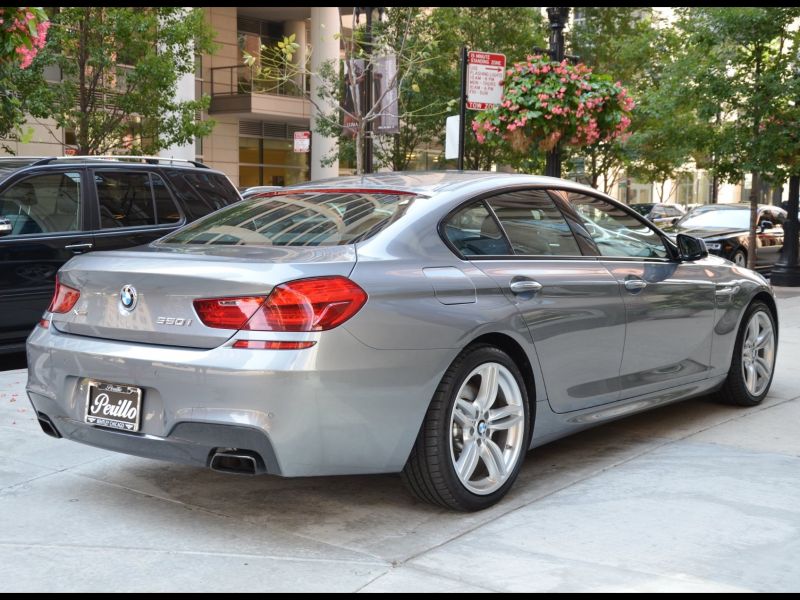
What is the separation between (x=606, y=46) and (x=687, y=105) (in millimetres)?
14185

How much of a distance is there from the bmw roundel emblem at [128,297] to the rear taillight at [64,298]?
334mm

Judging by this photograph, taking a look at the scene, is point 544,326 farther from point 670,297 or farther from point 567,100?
point 567,100

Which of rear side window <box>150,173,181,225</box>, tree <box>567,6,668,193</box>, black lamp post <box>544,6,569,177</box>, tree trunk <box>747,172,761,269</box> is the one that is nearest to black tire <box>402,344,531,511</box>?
rear side window <box>150,173,181,225</box>

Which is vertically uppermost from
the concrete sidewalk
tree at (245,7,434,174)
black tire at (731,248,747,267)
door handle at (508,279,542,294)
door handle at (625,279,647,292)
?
tree at (245,7,434,174)

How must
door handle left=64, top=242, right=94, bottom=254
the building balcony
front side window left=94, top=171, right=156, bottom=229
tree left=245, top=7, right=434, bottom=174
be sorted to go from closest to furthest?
door handle left=64, top=242, right=94, bottom=254 < front side window left=94, top=171, right=156, bottom=229 < tree left=245, top=7, right=434, bottom=174 < the building balcony

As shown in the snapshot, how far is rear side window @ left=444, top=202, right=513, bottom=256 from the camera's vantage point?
184 inches

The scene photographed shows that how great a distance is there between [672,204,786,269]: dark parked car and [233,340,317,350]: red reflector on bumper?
51.0 ft

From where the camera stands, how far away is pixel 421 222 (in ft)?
14.9

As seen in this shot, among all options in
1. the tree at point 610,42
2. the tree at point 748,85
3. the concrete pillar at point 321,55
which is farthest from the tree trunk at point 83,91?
the tree at point 610,42

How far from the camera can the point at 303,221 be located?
4703 millimetres

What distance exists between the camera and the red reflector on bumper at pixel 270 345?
3.88m

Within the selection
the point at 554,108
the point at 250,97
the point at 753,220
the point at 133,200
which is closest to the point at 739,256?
the point at 753,220

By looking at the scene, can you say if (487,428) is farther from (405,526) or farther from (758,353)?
(758,353)

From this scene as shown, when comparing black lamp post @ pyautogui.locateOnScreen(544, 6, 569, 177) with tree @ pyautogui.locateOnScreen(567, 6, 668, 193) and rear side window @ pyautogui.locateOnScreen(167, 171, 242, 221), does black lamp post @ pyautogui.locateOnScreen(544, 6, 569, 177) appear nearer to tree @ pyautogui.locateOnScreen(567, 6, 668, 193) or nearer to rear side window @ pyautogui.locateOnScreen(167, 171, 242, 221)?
rear side window @ pyautogui.locateOnScreen(167, 171, 242, 221)
